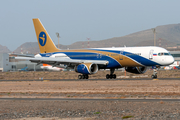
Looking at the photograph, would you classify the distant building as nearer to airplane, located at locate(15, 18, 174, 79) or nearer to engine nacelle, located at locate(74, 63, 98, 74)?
airplane, located at locate(15, 18, 174, 79)

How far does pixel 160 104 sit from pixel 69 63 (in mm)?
29006

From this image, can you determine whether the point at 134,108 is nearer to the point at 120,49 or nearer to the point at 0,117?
the point at 0,117

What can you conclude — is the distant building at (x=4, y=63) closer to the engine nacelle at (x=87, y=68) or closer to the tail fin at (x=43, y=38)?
the tail fin at (x=43, y=38)

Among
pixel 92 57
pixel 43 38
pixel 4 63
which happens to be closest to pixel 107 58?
pixel 92 57

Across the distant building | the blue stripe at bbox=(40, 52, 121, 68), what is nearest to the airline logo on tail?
the blue stripe at bbox=(40, 52, 121, 68)

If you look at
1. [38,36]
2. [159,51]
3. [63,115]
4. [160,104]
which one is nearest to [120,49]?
[159,51]

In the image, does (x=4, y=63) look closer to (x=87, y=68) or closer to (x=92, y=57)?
(x=92, y=57)

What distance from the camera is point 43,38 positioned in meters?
48.9

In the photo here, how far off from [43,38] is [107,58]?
12887 mm

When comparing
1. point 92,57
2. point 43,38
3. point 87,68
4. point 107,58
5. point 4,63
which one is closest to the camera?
point 87,68

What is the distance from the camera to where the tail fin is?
159 feet

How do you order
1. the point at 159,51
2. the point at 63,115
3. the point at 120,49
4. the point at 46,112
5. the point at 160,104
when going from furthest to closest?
the point at 120,49, the point at 159,51, the point at 160,104, the point at 46,112, the point at 63,115

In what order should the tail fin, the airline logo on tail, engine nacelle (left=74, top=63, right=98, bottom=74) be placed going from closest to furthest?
engine nacelle (left=74, top=63, right=98, bottom=74) < the tail fin < the airline logo on tail

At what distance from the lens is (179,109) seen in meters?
13.1
